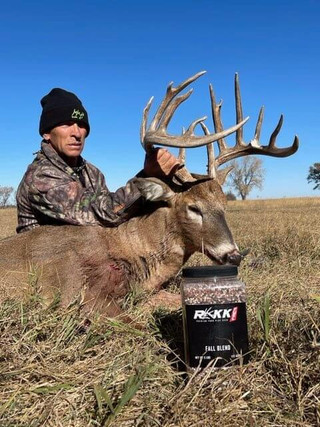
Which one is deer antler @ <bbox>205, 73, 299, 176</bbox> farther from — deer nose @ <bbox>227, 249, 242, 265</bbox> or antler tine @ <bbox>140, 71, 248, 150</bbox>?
deer nose @ <bbox>227, 249, 242, 265</bbox>

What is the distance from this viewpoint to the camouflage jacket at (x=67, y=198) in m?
3.97

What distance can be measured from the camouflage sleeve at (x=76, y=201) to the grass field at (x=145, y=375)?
3.96 feet

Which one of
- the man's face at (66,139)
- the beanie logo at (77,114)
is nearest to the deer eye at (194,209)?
the man's face at (66,139)

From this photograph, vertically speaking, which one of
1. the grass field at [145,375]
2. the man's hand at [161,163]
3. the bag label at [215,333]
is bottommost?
the grass field at [145,375]

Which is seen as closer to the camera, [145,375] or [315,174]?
[145,375]

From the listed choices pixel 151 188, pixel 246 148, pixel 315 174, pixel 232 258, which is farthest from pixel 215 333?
pixel 315 174

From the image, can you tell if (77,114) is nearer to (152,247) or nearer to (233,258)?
(152,247)

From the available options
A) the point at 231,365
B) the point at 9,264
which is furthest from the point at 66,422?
the point at 9,264

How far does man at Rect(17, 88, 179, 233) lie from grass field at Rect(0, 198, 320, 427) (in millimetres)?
1243

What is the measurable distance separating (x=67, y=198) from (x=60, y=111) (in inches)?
39.9

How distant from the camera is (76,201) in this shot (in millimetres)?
3980

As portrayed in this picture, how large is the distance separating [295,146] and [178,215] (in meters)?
1.27

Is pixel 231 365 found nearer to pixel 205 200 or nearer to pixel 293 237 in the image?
pixel 205 200

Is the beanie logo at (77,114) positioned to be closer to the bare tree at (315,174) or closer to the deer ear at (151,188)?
the deer ear at (151,188)
